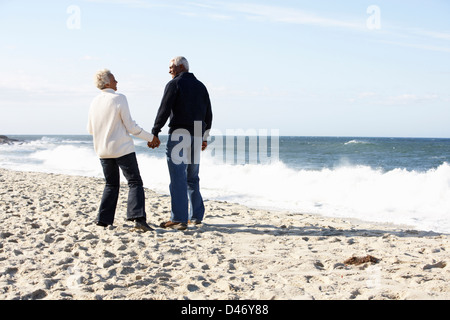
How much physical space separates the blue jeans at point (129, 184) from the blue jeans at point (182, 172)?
0.37m

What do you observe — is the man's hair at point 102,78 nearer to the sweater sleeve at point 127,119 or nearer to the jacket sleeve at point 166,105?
the sweater sleeve at point 127,119

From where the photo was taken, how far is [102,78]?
452 cm

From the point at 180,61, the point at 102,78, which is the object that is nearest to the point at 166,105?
the point at 180,61

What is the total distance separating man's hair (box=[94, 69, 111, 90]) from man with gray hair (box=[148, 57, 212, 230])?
63 centimetres

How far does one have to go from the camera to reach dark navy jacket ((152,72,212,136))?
464 cm

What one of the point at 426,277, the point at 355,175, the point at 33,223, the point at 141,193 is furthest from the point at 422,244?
the point at 355,175

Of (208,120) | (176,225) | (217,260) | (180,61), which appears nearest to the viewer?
(217,260)

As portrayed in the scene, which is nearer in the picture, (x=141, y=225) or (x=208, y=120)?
(x=141, y=225)

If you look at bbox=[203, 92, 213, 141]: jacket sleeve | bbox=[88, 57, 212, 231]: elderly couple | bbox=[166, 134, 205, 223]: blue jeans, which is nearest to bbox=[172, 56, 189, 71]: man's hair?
bbox=[88, 57, 212, 231]: elderly couple

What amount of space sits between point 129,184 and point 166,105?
0.96m

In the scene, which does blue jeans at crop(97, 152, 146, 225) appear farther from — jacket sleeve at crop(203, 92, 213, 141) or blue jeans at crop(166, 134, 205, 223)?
jacket sleeve at crop(203, 92, 213, 141)

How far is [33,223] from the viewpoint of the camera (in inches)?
202

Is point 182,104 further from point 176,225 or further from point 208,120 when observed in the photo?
point 176,225

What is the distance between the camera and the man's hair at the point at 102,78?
452 centimetres
